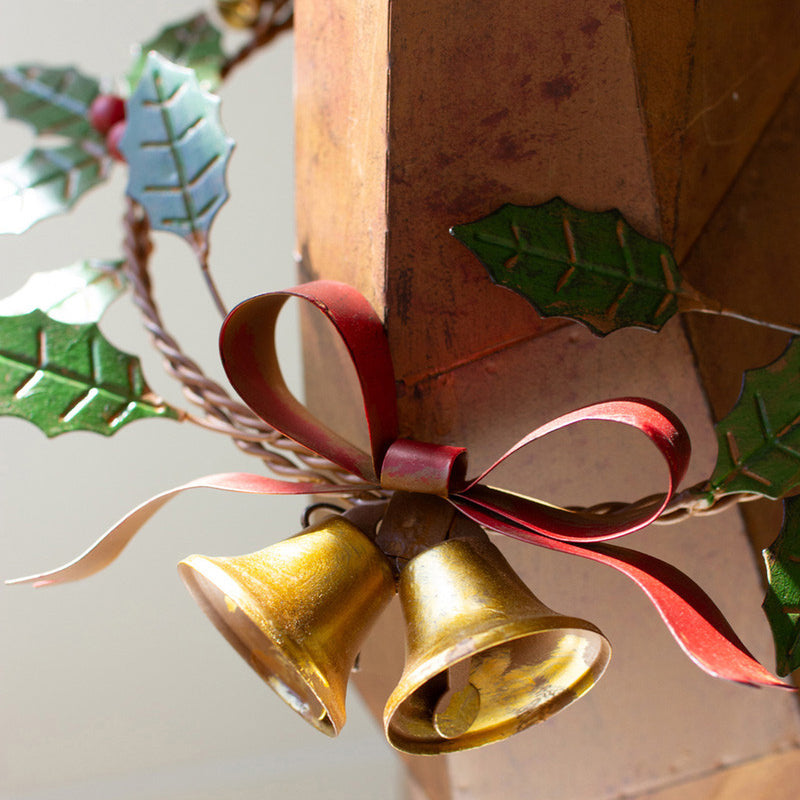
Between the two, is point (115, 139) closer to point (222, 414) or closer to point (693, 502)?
point (222, 414)

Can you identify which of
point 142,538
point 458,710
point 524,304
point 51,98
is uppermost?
point 51,98

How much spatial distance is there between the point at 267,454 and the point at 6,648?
1.96 feet

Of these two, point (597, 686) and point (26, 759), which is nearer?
point (597, 686)

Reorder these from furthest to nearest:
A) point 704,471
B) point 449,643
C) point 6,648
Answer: point 6,648, point 704,471, point 449,643

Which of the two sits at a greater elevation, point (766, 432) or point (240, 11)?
point (240, 11)

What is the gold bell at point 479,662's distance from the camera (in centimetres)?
35

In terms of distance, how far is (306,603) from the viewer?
359 millimetres

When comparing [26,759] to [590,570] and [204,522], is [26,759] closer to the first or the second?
[204,522]

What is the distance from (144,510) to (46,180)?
0.99 feet

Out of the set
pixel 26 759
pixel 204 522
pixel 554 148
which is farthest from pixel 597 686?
pixel 26 759

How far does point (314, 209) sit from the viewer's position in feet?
1.63

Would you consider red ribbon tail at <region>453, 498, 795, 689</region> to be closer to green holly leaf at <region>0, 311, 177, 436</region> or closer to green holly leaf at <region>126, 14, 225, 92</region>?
green holly leaf at <region>0, 311, 177, 436</region>

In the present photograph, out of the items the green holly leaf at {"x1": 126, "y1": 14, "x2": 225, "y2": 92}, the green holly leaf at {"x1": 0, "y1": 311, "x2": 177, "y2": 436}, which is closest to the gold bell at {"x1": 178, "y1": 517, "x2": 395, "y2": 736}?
the green holly leaf at {"x1": 0, "y1": 311, "x2": 177, "y2": 436}

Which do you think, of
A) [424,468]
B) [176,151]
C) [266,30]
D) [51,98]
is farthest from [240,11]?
[424,468]
